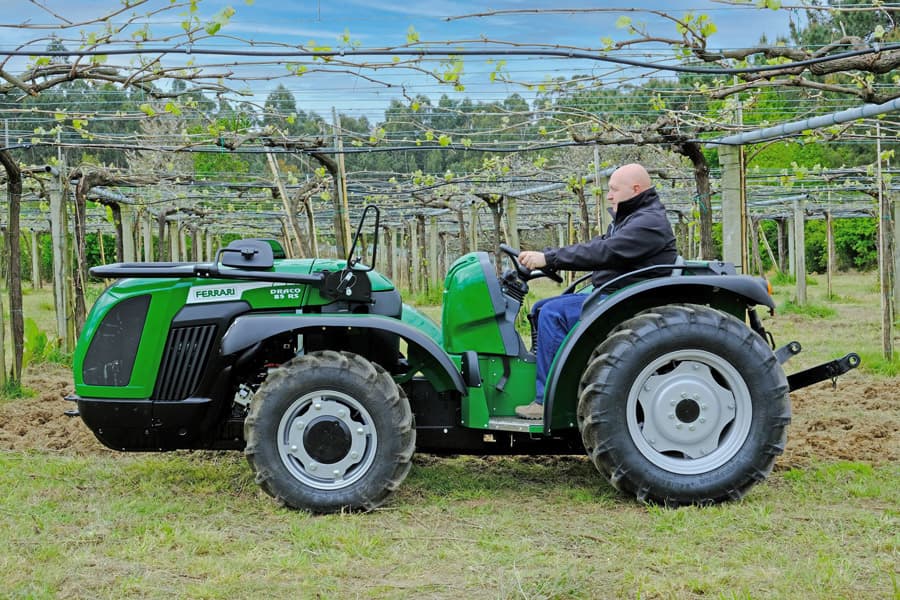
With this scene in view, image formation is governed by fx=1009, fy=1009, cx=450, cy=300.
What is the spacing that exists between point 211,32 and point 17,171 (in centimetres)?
273

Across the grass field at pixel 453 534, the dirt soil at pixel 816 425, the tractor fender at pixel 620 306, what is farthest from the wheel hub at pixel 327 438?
the dirt soil at pixel 816 425

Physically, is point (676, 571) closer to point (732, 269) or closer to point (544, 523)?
point (544, 523)

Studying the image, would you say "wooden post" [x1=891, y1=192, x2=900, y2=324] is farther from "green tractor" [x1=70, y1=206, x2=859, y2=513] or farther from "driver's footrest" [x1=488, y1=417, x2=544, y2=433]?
"driver's footrest" [x1=488, y1=417, x2=544, y2=433]

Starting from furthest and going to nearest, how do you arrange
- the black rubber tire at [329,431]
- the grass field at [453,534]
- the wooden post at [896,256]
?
the wooden post at [896,256], the black rubber tire at [329,431], the grass field at [453,534]

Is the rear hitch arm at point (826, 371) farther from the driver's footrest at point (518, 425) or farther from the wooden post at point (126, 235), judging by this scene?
the wooden post at point (126, 235)

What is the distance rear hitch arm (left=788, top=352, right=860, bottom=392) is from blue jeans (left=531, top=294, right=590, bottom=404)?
1167 mm

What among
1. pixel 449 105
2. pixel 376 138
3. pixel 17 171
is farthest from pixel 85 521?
pixel 449 105

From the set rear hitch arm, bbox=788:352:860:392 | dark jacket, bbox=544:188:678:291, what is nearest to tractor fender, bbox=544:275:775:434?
dark jacket, bbox=544:188:678:291

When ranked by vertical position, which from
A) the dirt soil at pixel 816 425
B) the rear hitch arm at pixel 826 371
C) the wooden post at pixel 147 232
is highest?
the wooden post at pixel 147 232

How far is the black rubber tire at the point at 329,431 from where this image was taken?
4688 mm

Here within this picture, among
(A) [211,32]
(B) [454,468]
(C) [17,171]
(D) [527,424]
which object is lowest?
(B) [454,468]

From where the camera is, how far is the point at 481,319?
5.04m

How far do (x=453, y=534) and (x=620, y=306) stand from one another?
1396 millimetres

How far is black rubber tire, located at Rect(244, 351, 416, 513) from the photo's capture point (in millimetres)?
4688
